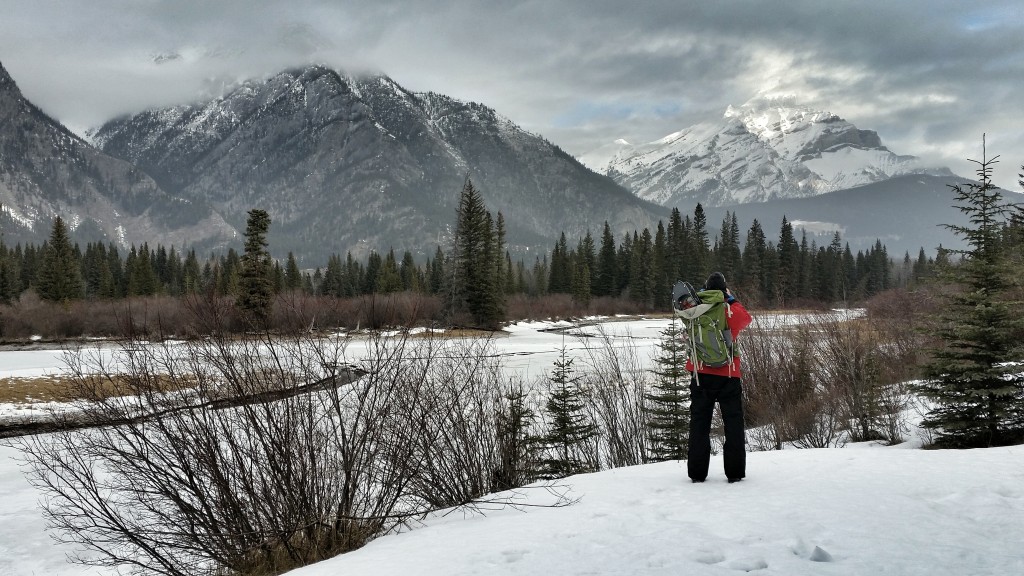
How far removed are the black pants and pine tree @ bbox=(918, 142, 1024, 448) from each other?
4.51 m

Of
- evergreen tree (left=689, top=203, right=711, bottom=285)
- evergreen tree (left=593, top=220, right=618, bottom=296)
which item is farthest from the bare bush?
evergreen tree (left=593, top=220, right=618, bottom=296)

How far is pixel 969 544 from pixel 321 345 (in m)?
5.23

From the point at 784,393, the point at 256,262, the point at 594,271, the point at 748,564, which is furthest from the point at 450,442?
the point at 594,271

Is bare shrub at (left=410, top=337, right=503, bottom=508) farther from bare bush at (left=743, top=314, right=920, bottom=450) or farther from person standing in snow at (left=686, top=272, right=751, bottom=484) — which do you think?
bare bush at (left=743, top=314, right=920, bottom=450)

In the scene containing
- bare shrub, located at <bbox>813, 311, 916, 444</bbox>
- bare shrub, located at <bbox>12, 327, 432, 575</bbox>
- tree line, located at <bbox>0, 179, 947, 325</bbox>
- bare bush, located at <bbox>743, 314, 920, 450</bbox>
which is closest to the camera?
bare shrub, located at <bbox>12, 327, 432, 575</bbox>

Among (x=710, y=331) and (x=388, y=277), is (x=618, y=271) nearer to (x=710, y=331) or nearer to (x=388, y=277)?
(x=388, y=277)

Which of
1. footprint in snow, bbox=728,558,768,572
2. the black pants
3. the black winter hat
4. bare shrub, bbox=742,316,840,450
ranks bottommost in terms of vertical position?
bare shrub, bbox=742,316,840,450

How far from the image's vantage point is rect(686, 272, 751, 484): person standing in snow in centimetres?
555

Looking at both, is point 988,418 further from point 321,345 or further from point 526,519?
point 321,345

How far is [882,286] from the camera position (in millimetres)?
112375

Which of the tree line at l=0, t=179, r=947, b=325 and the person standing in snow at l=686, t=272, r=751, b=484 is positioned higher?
the tree line at l=0, t=179, r=947, b=325

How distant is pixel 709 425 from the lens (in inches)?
227

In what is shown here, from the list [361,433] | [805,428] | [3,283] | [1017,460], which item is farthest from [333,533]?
[3,283]

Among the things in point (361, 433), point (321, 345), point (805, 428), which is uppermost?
point (321, 345)
